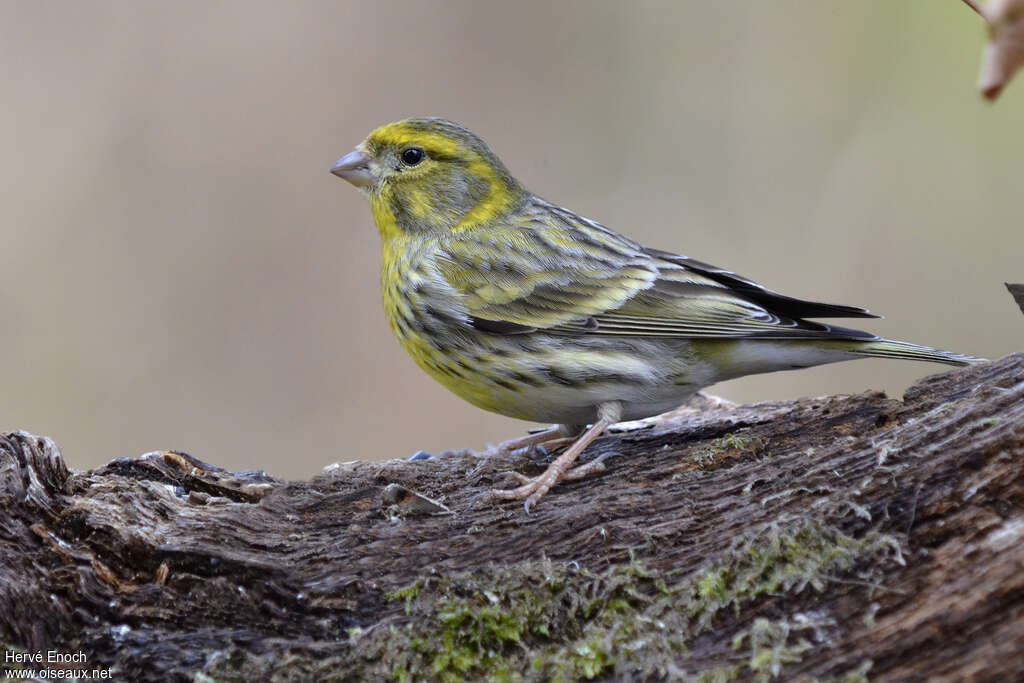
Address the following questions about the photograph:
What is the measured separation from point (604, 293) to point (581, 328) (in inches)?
9.7

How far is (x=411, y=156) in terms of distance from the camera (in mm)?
5770

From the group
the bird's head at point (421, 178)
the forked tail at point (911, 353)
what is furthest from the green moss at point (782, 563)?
the bird's head at point (421, 178)

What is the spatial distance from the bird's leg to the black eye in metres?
1.78

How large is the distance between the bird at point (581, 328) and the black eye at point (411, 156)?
397mm

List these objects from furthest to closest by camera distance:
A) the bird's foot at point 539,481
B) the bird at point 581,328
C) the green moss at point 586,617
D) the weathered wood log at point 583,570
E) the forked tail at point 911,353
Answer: the bird at point 581,328 → the forked tail at point 911,353 → the bird's foot at point 539,481 → the green moss at point 586,617 → the weathered wood log at point 583,570

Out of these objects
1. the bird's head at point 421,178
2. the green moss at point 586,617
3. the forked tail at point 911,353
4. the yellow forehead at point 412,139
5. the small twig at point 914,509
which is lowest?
the green moss at point 586,617

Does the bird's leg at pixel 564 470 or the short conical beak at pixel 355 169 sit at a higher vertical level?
the short conical beak at pixel 355 169

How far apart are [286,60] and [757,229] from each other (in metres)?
4.23

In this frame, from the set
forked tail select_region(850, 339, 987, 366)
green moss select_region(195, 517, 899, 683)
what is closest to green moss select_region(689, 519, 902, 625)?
green moss select_region(195, 517, 899, 683)

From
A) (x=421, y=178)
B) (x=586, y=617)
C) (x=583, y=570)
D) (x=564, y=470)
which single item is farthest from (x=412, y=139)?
(x=586, y=617)

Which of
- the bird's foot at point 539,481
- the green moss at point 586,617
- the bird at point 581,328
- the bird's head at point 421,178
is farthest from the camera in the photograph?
the bird's head at point 421,178

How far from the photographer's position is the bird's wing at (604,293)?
498 cm

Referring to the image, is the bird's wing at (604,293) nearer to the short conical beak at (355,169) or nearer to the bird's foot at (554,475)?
the bird's foot at (554,475)

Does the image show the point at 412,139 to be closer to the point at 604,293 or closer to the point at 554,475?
the point at 604,293
